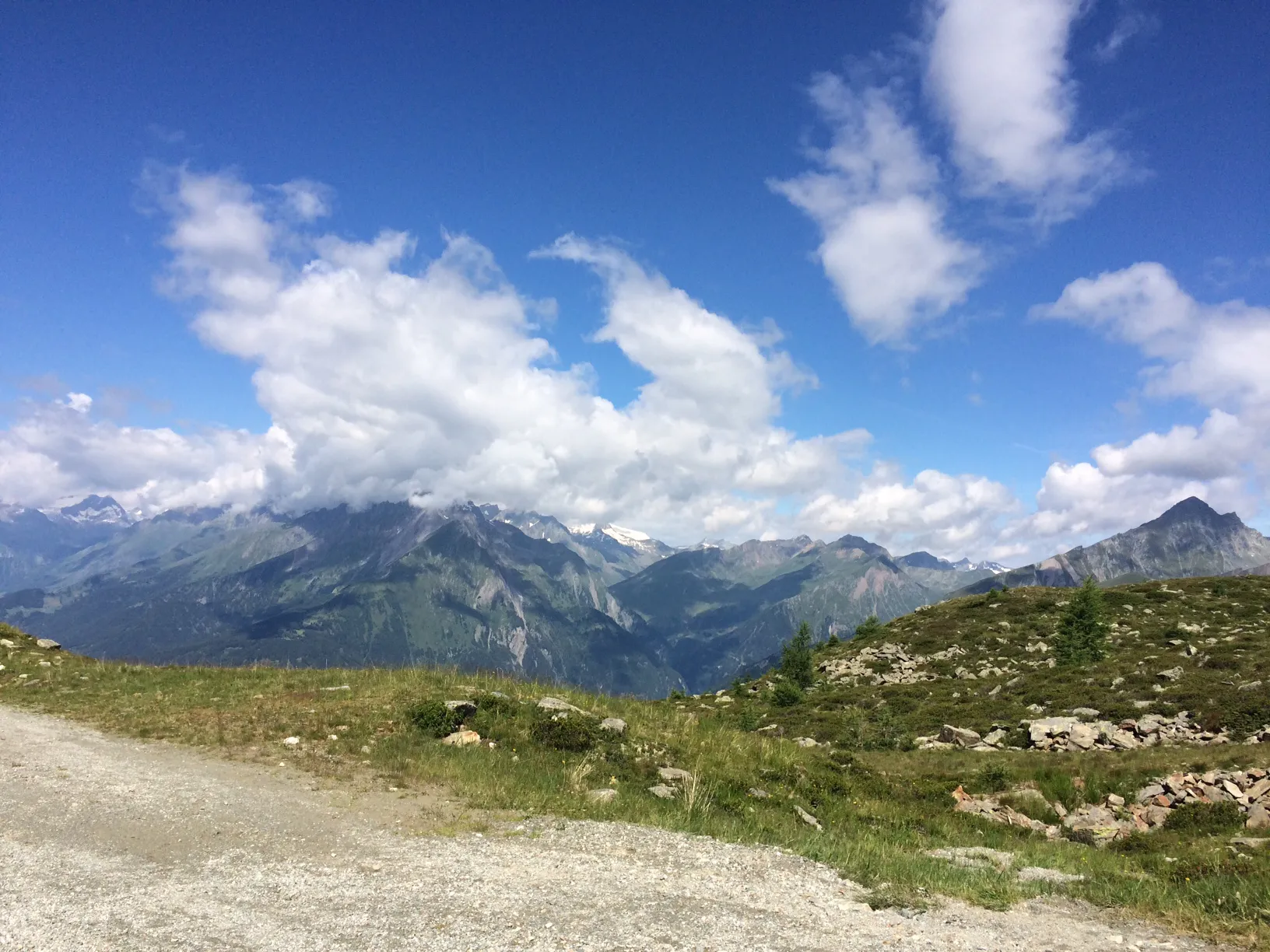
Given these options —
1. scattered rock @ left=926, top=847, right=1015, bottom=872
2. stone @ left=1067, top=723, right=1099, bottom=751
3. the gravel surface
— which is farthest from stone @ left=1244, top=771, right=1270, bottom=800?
the gravel surface

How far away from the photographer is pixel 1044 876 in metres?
12.7

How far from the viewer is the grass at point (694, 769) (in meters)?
11.9

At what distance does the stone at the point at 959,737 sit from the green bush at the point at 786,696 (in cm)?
1555

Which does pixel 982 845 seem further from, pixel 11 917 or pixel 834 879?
pixel 11 917

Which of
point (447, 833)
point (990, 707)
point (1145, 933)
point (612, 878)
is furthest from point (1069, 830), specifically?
point (990, 707)

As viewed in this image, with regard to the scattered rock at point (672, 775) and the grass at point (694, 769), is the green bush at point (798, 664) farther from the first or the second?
the scattered rock at point (672, 775)

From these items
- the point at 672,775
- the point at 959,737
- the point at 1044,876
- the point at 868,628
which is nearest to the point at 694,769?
the point at 672,775

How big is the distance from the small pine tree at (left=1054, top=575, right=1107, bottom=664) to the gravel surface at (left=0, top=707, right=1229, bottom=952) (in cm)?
4597

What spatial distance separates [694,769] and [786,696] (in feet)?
108

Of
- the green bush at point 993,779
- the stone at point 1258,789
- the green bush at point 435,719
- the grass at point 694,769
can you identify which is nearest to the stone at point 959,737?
the grass at point 694,769

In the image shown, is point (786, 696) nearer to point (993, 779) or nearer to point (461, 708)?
point (993, 779)

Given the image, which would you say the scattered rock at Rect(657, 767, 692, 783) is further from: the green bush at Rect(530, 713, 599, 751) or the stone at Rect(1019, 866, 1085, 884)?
the stone at Rect(1019, 866, 1085, 884)

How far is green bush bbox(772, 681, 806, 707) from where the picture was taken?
49781 mm

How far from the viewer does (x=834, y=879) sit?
11711 mm
